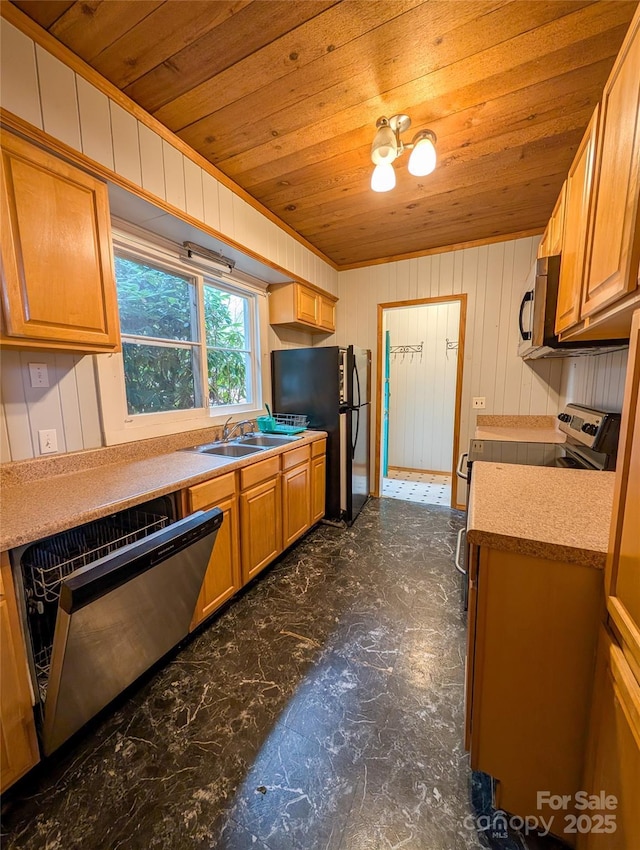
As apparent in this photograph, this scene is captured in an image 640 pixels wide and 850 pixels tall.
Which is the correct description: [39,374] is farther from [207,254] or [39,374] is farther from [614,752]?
[614,752]

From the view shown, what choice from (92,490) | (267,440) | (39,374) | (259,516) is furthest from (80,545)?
(267,440)

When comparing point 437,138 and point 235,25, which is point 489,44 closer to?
point 437,138

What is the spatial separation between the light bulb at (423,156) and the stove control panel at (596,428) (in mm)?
1396

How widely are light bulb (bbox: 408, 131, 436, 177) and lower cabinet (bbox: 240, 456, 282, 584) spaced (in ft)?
5.64

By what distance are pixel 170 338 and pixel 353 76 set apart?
64.0 inches

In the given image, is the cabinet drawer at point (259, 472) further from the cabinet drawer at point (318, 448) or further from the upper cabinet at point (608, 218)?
the upper cabinet at point (608, 218)

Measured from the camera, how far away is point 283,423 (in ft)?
9.82

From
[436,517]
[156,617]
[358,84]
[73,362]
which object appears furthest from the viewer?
[436,517]

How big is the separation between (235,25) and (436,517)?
3294 mm

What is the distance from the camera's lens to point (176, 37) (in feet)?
3.93

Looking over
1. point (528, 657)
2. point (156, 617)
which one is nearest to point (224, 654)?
point (156, 617)

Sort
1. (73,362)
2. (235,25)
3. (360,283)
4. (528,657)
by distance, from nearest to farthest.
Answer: (528,657), (235,25), (73,362), (360,283)

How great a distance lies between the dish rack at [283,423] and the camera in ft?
8.86

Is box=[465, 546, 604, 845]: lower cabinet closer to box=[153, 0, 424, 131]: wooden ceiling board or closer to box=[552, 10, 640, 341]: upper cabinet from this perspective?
box=[552, 10, 640, 341]: upper cabinet
